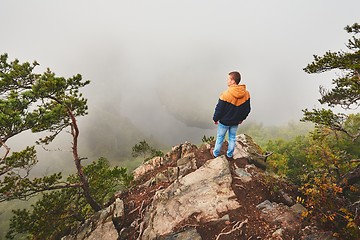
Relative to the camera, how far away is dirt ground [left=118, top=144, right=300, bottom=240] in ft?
18.6

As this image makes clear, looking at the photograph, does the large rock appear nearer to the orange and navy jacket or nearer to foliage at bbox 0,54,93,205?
the orange and navy jacket

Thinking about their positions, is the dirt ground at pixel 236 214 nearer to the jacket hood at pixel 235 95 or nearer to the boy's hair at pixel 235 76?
the jacket hood at pixel 235 95

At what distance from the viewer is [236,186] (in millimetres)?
7254

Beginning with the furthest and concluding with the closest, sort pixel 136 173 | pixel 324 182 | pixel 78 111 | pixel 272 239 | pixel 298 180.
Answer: pixel 136 173 → pixel 78 111 → pixel 298 180 → pixel 324 182 → pixel 272 239

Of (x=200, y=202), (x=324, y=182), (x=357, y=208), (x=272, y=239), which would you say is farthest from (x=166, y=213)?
(x=357, y=208)

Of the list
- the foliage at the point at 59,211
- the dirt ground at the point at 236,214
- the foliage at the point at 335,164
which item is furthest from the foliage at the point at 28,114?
the foliage at the point at 335,164

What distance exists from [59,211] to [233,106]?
8.88 meters

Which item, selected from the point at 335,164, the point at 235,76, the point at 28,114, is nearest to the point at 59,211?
the point at 28,114

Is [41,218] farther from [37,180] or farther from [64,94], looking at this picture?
[64,94]

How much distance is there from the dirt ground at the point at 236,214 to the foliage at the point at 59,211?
1.63 m

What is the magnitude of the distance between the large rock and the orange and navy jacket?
204 cm

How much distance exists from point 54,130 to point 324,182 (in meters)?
10.2

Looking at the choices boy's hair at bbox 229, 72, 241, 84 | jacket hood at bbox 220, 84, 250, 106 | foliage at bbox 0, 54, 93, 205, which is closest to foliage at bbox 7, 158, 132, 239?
foliage at bbox 0, 54, 93, 205

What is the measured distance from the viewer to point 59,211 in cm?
943
